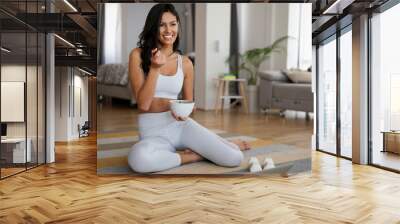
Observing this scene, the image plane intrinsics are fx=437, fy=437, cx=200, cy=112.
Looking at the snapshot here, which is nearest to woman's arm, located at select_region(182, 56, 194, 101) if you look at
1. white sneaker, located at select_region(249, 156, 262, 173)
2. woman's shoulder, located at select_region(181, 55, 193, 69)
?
woman's shoulder, located at select_region(181, 55, 193, 69)

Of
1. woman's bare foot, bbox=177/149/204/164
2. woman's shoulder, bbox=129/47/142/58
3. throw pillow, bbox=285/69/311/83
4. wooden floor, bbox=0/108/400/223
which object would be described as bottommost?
wooden floor, bbox=0/108/400/223

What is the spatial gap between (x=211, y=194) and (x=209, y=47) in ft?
5.30

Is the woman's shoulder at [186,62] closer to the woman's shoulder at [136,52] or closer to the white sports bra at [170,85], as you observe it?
the white sports bra at [170,85]

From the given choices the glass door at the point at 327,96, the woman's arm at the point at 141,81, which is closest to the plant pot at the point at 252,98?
the woman's arm at the point at 141,81

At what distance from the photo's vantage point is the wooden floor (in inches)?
117

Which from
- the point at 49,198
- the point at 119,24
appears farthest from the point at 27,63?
the point at 49,198

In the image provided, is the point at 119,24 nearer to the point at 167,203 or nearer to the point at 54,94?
the point at 54,94

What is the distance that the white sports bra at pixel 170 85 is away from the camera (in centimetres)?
431

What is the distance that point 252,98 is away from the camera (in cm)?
471

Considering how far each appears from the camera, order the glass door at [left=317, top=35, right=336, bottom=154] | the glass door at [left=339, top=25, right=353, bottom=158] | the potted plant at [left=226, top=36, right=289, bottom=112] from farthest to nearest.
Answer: the glass door at [left=317, top=35, right=336, bottom=154] < the glass door at [left=339, top=25, right=353, bottom=158] < the potted plant at [left=226, top=36, right=289, bottom=112]

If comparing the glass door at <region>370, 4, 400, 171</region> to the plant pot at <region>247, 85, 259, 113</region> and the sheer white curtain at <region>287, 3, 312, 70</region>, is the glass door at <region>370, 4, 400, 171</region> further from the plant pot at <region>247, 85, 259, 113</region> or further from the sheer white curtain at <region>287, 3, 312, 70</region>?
the plant pot at <region>247, 85, 259, 113</region>

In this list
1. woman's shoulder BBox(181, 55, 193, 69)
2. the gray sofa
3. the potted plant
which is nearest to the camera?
woman's shoulder BBox(181, 55, 193, 69)

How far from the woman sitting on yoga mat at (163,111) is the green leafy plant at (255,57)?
637 millimetres

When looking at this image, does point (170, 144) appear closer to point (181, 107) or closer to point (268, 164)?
point (181, 107)
